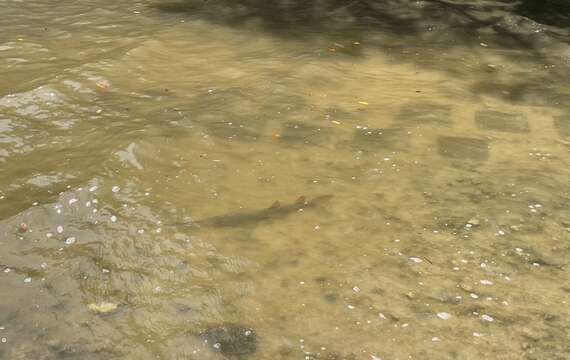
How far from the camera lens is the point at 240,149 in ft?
15.0

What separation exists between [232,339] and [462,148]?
8.31 feet

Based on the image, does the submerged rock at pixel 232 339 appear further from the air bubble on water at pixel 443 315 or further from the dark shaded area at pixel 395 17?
the dark shaded area at pixel 395 17

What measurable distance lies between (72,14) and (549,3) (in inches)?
246

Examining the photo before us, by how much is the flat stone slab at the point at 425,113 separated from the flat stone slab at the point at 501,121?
267 mm

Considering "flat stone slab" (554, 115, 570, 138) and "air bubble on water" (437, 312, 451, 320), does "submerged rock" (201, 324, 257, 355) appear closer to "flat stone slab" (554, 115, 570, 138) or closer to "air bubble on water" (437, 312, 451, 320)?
"air bubble on water" (437, 312, 451, 320)

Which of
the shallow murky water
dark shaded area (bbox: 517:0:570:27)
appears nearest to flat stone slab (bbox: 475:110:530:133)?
the shallow murky water

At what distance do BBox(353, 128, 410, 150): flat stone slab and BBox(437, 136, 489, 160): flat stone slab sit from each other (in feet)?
A: 0.89

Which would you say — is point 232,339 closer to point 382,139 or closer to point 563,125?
point 382,139

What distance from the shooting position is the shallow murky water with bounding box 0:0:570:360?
3002mm

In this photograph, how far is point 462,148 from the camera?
4.63 meters

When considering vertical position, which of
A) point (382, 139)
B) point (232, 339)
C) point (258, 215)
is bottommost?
point (232, 339)

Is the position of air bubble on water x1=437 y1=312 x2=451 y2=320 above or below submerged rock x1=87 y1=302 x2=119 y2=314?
below

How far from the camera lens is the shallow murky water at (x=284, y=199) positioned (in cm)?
300

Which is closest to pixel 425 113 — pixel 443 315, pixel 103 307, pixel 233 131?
pixel 233 131
